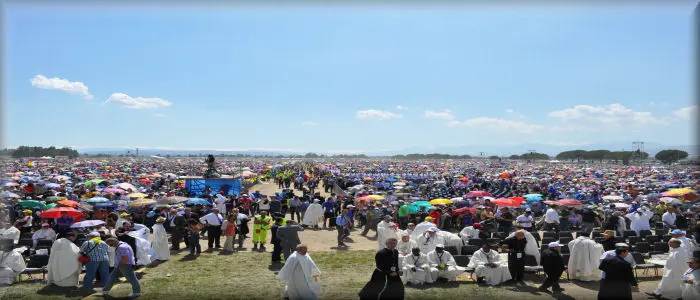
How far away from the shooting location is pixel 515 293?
816 centimetres

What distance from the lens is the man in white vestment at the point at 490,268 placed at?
28.7ft

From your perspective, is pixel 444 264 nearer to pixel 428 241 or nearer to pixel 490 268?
pixel 490 268

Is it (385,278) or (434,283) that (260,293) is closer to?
(385,278)

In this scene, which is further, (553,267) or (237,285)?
(237,285)

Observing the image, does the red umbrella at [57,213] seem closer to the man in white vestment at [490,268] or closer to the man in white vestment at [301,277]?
the man in white vestment at [301,277]

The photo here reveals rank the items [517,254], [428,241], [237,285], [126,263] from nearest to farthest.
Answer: [126,263] → [237,285] → [517,254] → [428,241]

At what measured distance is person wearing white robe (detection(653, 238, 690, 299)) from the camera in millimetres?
7758

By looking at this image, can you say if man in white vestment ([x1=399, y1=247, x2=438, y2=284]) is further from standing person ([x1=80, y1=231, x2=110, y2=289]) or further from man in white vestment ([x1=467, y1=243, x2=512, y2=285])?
standing person ([x1=80, y1=231, x2=110, y2=289])

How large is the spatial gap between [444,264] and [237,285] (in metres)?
4.25

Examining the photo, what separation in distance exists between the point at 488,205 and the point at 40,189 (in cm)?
2241

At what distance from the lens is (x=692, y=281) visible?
718 centimetres

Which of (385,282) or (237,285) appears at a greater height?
(385,282)

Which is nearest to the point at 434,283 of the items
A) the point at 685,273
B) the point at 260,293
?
the point at 260,293

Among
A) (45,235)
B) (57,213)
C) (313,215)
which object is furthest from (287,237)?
(57,213)
